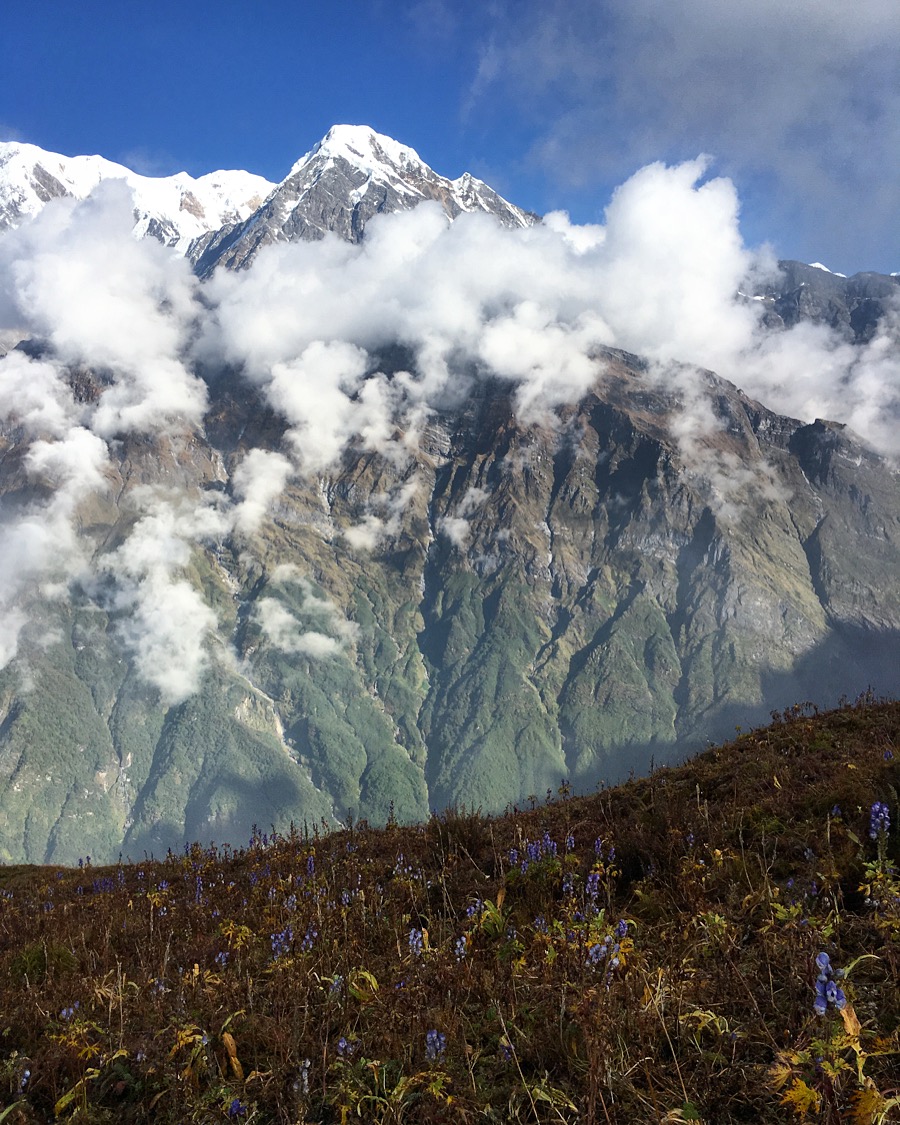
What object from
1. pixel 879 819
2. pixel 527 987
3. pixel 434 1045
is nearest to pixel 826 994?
pixel 434 1045

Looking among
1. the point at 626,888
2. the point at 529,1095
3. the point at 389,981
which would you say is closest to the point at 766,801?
the point at 626,888

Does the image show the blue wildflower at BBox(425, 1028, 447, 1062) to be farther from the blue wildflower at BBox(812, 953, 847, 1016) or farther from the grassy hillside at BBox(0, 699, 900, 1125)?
the blue wildflower at BBox(812, 953, 847, 1016)

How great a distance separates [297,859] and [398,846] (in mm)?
1859

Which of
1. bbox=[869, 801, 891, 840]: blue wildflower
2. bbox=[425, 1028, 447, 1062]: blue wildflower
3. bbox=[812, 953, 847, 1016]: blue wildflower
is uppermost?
bbox=[869, 801, 891, 840]: blue wildflower

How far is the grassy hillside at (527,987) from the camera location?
3.20m

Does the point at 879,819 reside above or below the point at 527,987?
above

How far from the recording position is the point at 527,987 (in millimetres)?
4395

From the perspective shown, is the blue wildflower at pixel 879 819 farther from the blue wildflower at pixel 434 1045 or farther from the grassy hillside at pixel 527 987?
the blue wildflower at pixel 434 1045

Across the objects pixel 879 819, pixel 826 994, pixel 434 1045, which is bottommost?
pixel 434 1045

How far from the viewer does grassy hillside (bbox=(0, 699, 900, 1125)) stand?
10.5ft

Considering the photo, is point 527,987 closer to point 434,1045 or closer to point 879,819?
point 434,1045

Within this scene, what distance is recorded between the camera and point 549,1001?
4.14m

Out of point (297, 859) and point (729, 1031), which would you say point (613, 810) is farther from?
point (729, 1031)

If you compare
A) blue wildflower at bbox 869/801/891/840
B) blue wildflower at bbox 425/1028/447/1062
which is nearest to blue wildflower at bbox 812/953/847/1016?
blue wildflower at bbox 425/1028/447/1062
